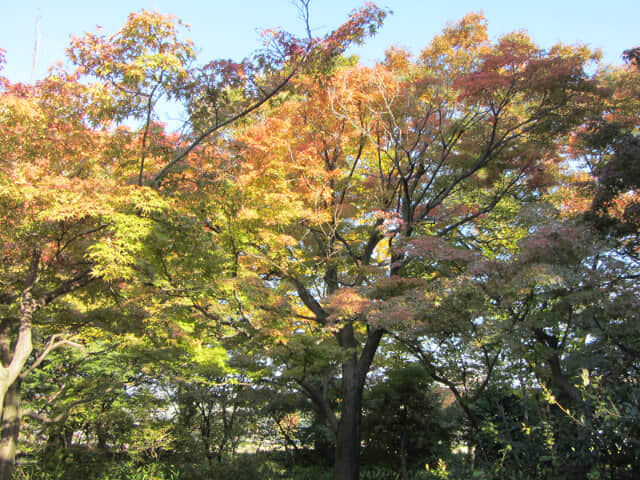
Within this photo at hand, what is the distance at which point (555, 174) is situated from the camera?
949cm

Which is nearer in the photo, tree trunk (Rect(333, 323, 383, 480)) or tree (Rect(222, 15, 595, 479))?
tree (Rect(222, 15, 595, 479))

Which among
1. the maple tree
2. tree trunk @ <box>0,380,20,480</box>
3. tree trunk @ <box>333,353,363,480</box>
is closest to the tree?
tree trunk @ <box>333,353,363,480</box>

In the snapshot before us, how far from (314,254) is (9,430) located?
272 inches

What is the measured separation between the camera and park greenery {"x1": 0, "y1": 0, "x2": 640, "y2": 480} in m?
5.83

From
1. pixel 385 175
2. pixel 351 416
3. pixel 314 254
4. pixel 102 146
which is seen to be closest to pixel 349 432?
pixel 351 416

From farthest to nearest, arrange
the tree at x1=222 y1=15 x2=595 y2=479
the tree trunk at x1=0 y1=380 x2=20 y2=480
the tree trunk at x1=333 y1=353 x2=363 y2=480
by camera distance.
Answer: the tree trunk at x1=333 y1=353 x2=363 y2=480 < the tree at x1=222 y1=15 x2=595 y2=479 < the tree trunk at x1=0 y1=380 x2=20 y2=480

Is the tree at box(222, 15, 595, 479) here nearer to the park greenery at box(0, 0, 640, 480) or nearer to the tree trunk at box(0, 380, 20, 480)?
the park greenery at box(0, 0, 640, 480)

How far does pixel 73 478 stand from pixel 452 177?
10.2 metres

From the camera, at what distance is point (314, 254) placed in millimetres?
10820

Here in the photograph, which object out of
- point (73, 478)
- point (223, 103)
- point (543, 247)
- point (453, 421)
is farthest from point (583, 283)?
point (73, 478)

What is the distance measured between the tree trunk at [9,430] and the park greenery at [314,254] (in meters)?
0.05

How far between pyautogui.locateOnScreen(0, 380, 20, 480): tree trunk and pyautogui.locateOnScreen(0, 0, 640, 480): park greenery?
0.16 feet

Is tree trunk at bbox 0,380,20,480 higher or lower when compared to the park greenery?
lower

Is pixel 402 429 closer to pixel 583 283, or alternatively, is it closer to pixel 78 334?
pixel 583 283
